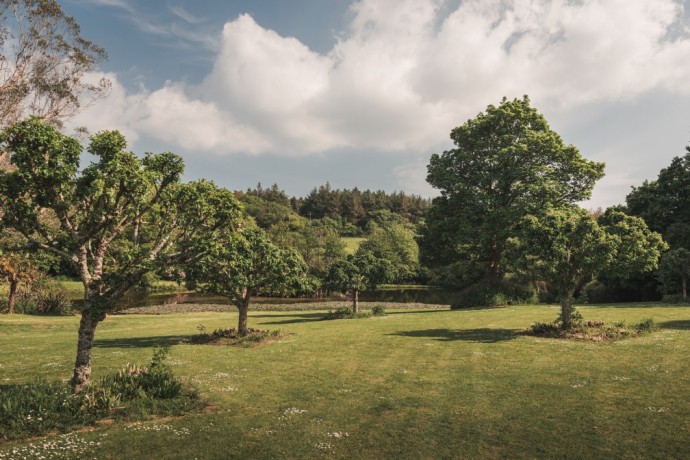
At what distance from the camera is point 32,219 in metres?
16.2

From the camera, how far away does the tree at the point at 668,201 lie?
57.1 metres

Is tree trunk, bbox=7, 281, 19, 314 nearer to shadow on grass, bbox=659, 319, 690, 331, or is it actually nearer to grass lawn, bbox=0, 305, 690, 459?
grass lawn, bbox=0, 305, 690, 459

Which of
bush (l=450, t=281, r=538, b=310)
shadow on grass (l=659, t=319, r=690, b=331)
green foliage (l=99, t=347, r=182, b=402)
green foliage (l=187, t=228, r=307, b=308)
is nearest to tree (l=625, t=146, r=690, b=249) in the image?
bush (l=450, t=281, r=538, b=310)

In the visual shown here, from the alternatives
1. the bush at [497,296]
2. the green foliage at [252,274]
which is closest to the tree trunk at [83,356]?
the green foliage at [252,274]

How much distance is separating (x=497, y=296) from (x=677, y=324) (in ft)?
69.7

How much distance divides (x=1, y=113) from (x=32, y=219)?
25.4 metres

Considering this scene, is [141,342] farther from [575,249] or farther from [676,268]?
[676,268]

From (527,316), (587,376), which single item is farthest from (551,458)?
(527,316)

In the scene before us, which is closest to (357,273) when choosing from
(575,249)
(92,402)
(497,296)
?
(497,296)

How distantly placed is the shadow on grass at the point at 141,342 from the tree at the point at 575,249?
84.8 feet

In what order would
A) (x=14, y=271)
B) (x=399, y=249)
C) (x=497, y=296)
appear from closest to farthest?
(x=14, y=271) < (x=497, y=296) < (x=399, y=249)

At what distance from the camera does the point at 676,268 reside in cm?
4591

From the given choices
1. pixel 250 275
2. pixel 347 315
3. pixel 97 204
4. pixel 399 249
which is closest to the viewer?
pixel 97 204

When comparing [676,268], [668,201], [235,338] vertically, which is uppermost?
[668,201]
